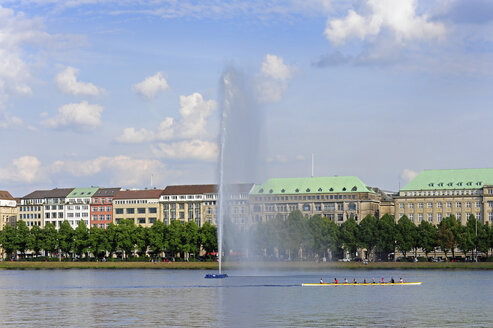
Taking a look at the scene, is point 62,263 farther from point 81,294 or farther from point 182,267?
point 81,294

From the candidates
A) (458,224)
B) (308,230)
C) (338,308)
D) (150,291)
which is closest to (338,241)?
(308,230)

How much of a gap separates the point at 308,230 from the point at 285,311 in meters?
105

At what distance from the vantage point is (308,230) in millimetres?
191375

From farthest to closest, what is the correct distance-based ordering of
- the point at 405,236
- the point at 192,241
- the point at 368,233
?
the point at 192,241
the point at 368,233
the point at 405,236

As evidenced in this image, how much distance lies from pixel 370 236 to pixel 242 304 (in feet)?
320

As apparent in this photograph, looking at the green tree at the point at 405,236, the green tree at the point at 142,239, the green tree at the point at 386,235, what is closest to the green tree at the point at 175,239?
the green tree at the point at 142,239

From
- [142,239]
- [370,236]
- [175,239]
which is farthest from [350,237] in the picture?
[142,239]

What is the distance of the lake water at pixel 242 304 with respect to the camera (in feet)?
259

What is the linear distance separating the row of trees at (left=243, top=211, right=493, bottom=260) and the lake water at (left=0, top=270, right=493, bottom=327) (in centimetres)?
4496

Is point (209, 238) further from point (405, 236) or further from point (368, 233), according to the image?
point (405, 236)

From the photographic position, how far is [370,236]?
188 meters

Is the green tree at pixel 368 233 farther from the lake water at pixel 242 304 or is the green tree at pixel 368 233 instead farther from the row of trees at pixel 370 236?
the lake water at pixel 242 304

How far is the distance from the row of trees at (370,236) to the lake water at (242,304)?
45.0 metres

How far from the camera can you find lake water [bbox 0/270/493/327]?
259 feet
